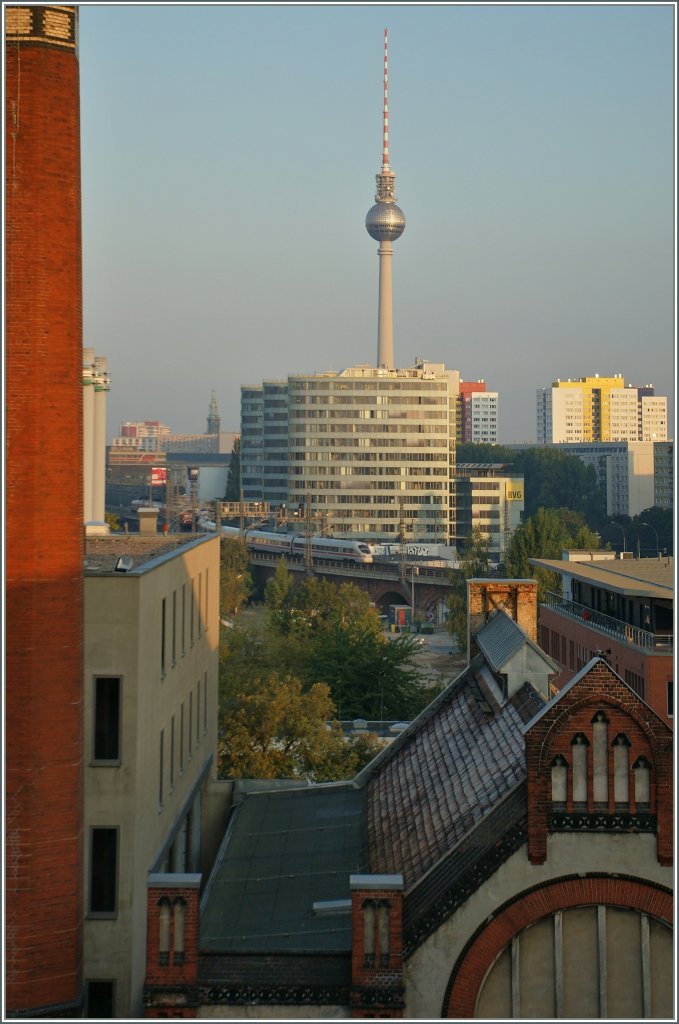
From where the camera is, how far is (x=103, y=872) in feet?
63.7

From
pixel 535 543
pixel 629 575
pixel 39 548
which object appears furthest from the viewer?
pixel 535 543

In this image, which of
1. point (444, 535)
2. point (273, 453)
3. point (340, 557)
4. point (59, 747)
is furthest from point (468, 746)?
point (273, 453)

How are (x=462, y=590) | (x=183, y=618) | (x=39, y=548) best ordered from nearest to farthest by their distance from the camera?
(x=39, y=548) < (x=183, y=618) < (x=462, y=590)

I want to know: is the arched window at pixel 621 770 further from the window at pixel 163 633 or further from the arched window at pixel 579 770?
the window at pixel 163 633

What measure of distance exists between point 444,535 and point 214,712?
5600 inches

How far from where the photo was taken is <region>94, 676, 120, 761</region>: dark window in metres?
19.6

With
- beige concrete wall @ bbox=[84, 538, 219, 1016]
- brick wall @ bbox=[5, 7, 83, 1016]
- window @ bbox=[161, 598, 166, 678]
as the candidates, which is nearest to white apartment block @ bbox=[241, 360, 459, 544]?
window @ bbox=[161, 598, 166, 678]

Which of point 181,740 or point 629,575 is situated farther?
point 629,575

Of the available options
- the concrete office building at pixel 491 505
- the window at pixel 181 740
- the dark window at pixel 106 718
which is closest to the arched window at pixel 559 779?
the dark window at pixel 106 718

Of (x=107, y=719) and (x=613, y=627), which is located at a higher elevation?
(x=107, y=719)

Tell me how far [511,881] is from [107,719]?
748cm

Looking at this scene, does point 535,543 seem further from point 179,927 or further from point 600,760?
point 179,927

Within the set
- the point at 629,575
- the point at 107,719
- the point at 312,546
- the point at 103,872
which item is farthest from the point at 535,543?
the point at 103,872

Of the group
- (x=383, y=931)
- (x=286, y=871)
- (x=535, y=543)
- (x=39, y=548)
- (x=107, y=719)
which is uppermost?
(x=39, y=548)
